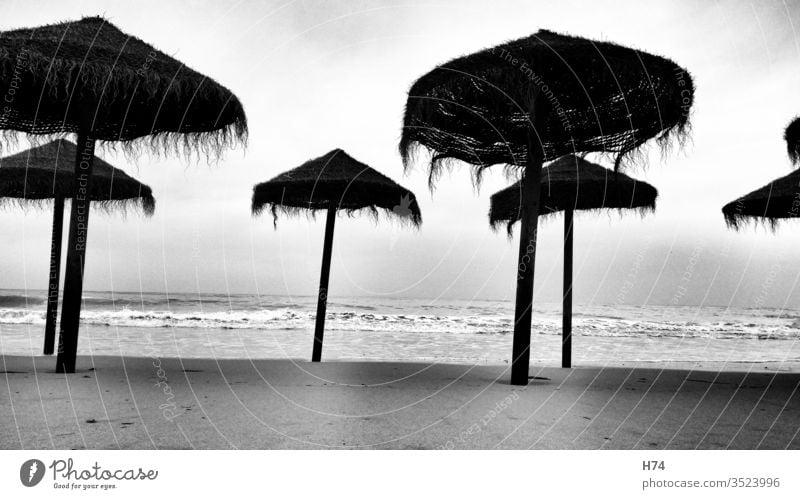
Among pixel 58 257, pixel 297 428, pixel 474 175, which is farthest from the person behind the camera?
pixel 58 257

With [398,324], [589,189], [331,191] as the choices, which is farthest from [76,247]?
[398,324]

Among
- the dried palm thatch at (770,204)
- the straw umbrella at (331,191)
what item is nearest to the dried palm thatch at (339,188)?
the straw umbrella at (331,191)

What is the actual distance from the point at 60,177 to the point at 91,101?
2582 millimetres

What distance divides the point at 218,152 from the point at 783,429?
629 cm

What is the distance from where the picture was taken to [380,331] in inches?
885

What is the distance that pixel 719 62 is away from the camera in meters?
5.40

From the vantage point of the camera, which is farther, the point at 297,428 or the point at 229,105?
the point at 229,105

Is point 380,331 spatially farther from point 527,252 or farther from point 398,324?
point 527,252

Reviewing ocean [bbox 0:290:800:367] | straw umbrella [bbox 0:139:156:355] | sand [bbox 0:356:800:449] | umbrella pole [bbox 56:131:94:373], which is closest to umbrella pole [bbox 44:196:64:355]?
straw umbrella [bbox 0:139:156:355]

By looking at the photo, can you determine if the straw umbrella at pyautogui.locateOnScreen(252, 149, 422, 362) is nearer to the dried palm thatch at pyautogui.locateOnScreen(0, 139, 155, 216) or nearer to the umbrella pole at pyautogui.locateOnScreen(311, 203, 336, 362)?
the umbrella pole at pyautogui.locateOnScreen(311, 203, 336, 362)

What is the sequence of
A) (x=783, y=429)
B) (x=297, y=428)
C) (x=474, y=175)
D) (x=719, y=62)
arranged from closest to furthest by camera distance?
(x=297, y=428) < (x=783, y=429) < (x=719, y=62) < (x=474, y=175)

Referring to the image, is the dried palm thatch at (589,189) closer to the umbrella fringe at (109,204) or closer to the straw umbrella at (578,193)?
the straw umbrella at (578,193)
